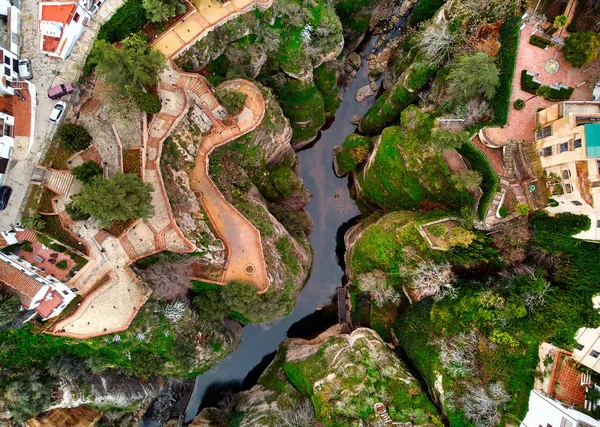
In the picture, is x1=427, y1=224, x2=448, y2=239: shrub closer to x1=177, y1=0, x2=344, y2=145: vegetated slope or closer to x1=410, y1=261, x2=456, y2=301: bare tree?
x1=410, y1=261, x2=456, y2=301: bare tree

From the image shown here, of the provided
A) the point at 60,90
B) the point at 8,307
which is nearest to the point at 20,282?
the point at 8,307

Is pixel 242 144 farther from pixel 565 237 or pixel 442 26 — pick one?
pixel 565 237

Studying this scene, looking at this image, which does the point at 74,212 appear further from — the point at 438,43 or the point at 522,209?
the point at 522,209

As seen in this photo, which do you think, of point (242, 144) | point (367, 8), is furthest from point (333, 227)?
point (367, 8)

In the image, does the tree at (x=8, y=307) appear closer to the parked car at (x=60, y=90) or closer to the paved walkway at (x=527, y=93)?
the parked car at (x=60, y=90)

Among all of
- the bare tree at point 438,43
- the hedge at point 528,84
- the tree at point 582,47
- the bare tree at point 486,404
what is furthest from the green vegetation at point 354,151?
the bare tree at point 486,404

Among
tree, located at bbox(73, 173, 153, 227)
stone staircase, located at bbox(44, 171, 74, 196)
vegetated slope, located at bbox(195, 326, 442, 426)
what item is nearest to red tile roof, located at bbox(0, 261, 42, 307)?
stone staircase, located at bbox(44, 171, 74, 196)
